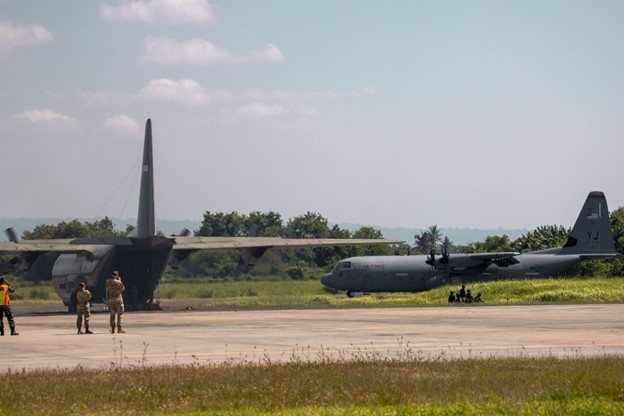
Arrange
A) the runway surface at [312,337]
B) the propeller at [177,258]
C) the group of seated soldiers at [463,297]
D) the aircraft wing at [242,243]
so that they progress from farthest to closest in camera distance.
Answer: the propeller at [177,258]
the group of seated soldiers at [463,297]
the aircraft wing at [242,243]
the runway surface at [312,337]

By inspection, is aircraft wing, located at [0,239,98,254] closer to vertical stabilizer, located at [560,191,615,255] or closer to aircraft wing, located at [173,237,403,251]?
aircraft wing, located at [173,237,403,251]

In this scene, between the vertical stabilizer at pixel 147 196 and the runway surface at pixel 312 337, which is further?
the vertical stabilizer at pixel 147 196

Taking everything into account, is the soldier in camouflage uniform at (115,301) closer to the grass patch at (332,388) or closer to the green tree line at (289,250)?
the grass patch at (332,388)

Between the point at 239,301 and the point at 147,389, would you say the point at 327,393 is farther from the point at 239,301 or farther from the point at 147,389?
the point at 239,301

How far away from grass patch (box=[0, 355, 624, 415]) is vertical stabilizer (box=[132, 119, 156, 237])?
32.2 meters

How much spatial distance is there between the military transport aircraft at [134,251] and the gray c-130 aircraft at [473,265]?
13176 mm

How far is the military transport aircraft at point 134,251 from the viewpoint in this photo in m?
55.0

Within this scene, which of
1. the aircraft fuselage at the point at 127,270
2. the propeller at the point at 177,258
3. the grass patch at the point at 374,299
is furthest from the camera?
the propeller at the point at 177,258

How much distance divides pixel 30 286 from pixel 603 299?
3732 cm

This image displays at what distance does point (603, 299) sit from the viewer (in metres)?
58.5

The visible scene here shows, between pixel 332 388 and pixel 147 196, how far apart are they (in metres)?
37.8

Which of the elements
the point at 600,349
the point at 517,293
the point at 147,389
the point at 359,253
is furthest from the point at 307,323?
the point at 359,253

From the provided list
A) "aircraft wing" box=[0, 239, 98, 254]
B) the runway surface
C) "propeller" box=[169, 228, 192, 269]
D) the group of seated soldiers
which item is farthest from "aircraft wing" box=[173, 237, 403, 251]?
the runway surface

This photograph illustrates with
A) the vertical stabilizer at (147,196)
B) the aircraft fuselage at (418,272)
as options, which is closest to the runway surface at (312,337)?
the vertical stabilizer at (147,196)
